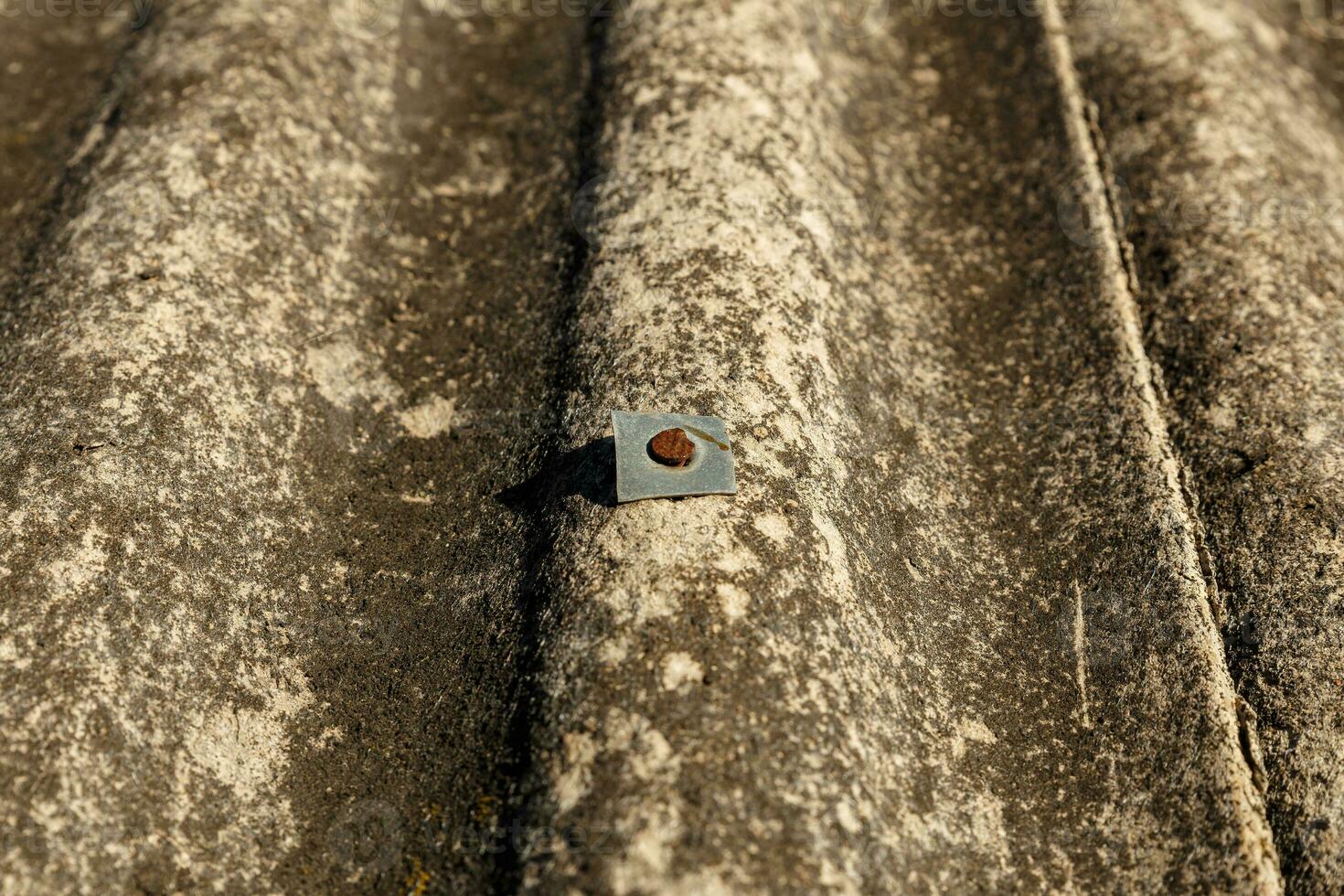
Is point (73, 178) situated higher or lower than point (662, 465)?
lower

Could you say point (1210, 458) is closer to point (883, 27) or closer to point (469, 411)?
point (469, 411)

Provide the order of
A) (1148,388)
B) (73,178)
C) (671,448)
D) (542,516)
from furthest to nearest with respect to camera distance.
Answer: (73,178)
(1148,388)
(542,516)
(671,448)

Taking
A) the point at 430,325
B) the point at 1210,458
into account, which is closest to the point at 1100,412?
the point at 1210,458

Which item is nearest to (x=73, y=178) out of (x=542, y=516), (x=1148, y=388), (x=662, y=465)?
(x=542, y=516)

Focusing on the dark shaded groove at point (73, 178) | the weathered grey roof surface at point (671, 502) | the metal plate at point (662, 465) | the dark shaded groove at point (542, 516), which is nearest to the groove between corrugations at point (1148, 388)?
the weathered grey roof surface at point (671, 502)

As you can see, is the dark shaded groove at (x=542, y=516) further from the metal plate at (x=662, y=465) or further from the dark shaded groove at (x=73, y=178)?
the dark shaded groove at (x=73, y=178)

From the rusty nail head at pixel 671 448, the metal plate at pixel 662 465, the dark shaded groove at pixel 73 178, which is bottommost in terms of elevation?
the dark shaded groove at pixel 73 178

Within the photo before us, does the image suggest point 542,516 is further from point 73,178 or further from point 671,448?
point 73,178
